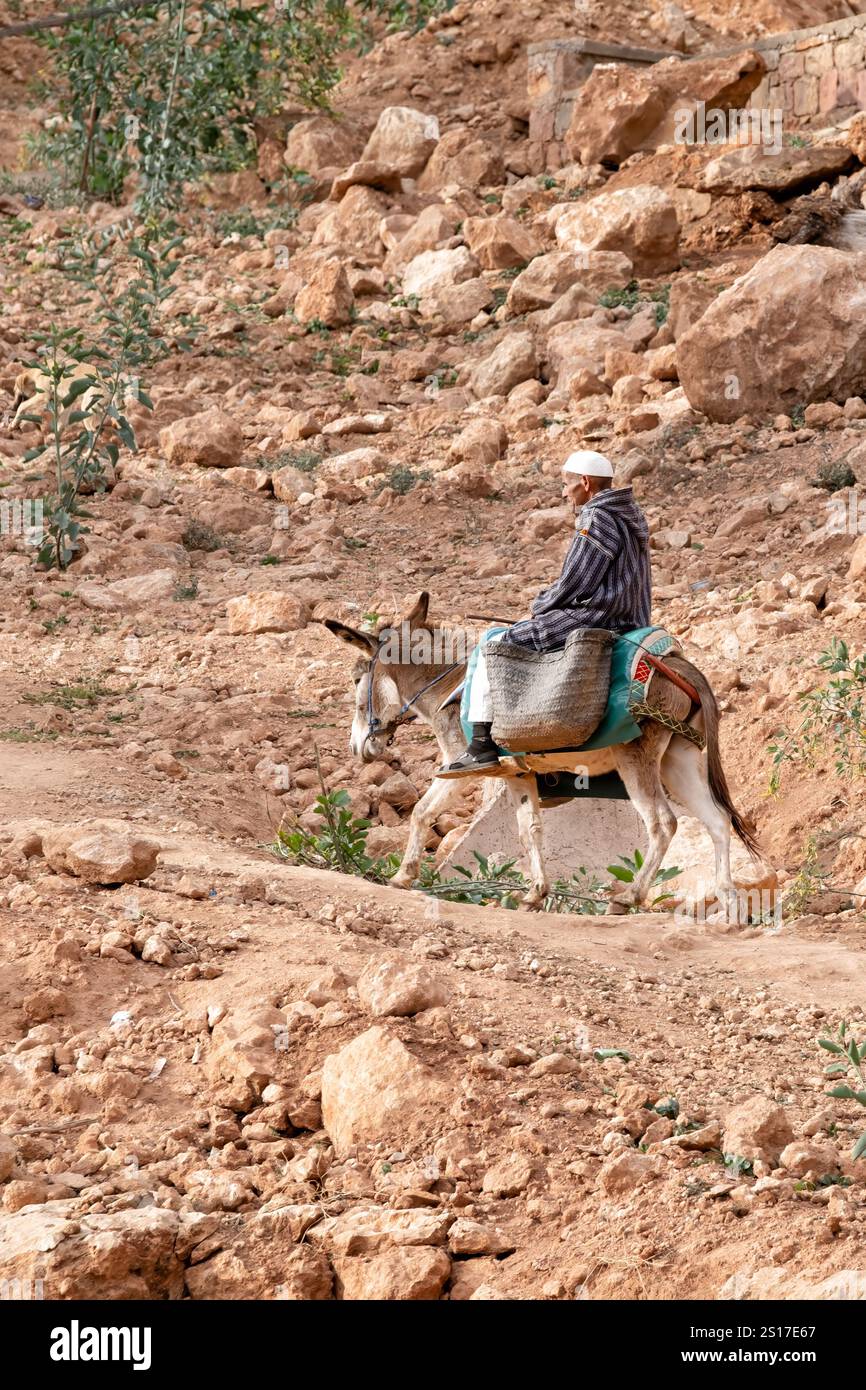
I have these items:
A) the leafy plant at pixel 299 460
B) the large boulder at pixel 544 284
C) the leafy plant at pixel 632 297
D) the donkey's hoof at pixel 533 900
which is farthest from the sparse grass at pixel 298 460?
the donkey's hoof at pixel 533 900

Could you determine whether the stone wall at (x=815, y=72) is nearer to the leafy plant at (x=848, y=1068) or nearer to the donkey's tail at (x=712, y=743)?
the donkey's tail at (x=712, y=743)

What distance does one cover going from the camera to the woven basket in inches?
268

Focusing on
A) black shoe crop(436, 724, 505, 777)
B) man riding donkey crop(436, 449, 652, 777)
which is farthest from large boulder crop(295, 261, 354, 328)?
black shoe crop(436, 724, 505, 777)

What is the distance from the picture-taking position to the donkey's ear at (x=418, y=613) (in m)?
7.45

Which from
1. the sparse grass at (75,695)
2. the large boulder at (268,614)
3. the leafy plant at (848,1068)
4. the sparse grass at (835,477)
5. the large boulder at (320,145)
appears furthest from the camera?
the large boulder at (320,145)

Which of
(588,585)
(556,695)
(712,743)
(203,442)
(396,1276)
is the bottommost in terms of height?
(396,1276)

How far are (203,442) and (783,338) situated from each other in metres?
4.96

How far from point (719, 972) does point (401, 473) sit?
28.3ft

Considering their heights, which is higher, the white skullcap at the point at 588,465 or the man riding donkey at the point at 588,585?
the white skullcap at the point at 588,465

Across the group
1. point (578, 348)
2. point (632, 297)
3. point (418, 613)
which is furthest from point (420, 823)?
point (632, 297)

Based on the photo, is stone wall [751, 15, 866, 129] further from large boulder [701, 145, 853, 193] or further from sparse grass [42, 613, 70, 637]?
sparse grass [42, 613, 70, 637]

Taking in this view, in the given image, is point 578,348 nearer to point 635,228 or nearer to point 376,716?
point 635,228

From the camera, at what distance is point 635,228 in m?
16.0

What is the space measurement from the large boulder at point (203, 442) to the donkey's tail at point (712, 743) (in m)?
7.80
